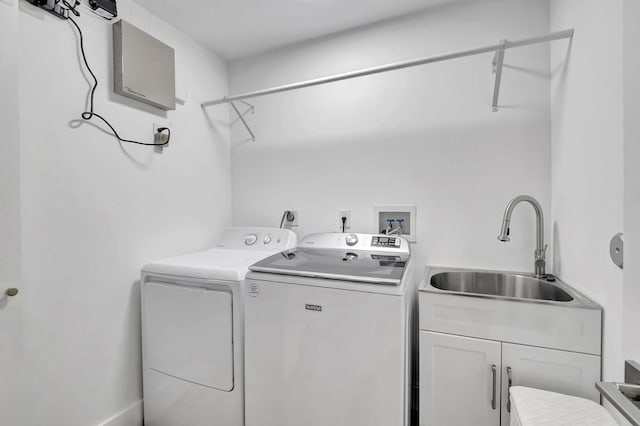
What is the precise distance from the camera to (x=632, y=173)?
2.00 ft

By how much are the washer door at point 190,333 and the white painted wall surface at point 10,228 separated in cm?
55

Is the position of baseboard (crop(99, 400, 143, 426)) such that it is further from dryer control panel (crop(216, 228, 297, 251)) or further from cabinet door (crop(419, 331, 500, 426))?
cabinet door (crop(419, 331, 500, 426))

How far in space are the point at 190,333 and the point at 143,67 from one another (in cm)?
154

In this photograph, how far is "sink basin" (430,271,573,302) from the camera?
1.44 metres

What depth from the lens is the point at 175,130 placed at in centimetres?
191

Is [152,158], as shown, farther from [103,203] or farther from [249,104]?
[249,104]

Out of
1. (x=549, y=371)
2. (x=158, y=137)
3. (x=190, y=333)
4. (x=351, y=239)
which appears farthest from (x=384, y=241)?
(x=158, y=137)

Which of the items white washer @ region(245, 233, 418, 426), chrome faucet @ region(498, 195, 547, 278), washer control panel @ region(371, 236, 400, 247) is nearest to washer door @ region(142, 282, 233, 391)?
white washer @ region(245, 233, 418, 426)

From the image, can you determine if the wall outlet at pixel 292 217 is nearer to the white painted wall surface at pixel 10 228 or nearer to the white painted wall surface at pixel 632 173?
the white painted wall surface at pixel 10 228

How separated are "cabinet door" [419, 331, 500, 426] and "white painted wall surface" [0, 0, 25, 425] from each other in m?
1.69

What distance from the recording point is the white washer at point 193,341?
1.40 m

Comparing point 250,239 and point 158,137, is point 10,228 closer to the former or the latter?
point 158,137

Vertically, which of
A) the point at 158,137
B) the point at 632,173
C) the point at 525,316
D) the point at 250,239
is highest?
the point at 158,137

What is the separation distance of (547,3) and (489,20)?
0.93 feet
